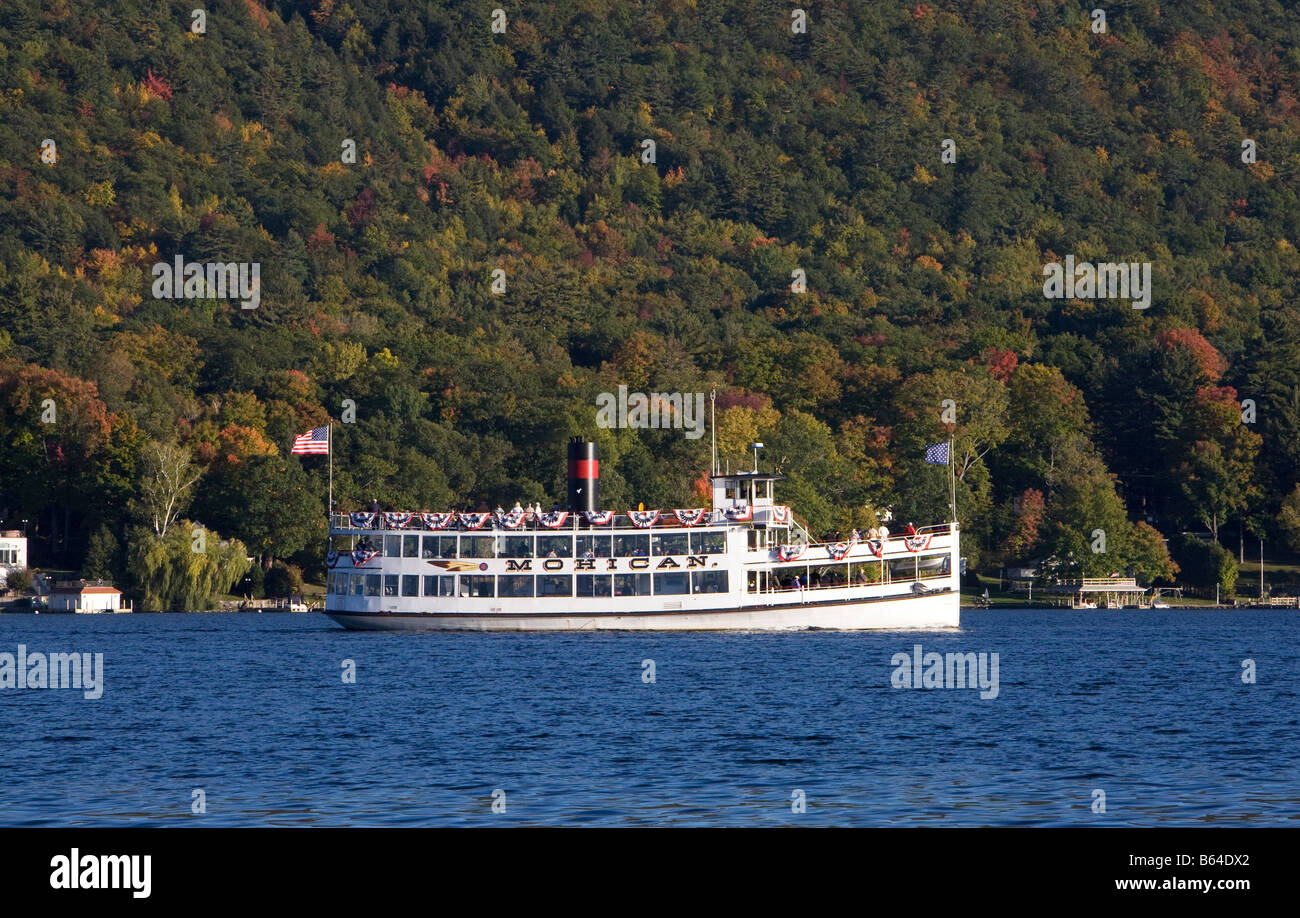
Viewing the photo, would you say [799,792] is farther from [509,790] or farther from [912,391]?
[912,391]

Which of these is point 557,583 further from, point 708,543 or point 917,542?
point 917,542

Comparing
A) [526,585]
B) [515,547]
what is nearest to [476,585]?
[526,585]

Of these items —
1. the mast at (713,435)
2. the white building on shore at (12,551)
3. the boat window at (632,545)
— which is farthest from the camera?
the white building on shore at (12,551)

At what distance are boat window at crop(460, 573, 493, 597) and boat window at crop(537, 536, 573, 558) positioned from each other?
10.3 feet

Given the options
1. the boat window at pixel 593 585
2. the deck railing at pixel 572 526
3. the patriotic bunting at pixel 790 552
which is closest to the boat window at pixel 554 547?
the deck railing at pixel 572 526

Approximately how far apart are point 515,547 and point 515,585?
227cm

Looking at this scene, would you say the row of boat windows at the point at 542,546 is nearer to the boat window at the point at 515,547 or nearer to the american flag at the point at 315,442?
the boat window at the point at 515,547

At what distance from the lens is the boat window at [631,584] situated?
3949 inches

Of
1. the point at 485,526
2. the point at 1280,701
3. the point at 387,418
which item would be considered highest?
the point at 387,418

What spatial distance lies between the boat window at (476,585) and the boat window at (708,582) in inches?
414


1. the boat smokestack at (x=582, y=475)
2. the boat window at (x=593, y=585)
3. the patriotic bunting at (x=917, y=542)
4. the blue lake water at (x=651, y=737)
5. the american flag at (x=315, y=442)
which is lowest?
the blue lake water at (x=651, y=737)

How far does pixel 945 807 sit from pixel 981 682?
1388 inches

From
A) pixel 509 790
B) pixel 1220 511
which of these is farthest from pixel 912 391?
pixel 509 790
